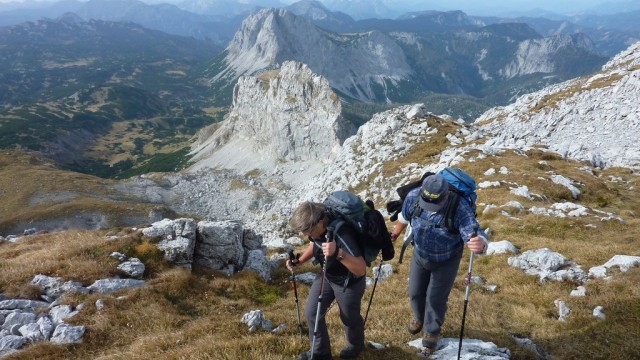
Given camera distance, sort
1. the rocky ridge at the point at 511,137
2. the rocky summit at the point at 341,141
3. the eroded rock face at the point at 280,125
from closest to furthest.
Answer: the rocky ridge at the point at 511,137, the rocky summit at the point at 341,141, the eroded rock face at the point at 280,125

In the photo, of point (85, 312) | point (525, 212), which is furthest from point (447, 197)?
point (525, 212)

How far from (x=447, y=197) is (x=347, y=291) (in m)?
2.72

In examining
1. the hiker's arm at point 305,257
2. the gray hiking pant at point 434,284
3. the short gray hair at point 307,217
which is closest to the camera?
the short gray hair at point 307,217

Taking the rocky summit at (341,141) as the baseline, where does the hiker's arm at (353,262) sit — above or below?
above

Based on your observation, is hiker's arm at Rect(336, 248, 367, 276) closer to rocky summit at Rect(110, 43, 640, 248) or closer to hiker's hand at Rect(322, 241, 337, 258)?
hiker's hand at Rect(322, 241, 337, 258)

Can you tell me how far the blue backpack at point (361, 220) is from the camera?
6.69 metres

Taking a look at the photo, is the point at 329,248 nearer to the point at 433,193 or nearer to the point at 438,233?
the point at 433,193

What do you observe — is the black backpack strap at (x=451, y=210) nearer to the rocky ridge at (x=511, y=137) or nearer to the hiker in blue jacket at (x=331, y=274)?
the hiker in blue jacket at (x=331, y=274)

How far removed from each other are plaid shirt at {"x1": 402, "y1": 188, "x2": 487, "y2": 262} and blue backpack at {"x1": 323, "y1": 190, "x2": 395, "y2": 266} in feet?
4.07

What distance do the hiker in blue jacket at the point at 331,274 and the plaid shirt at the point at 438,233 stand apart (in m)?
1.64

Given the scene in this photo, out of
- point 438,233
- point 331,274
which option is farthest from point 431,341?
point 331,274

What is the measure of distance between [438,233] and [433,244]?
0.27 m

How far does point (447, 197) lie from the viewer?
7.49m

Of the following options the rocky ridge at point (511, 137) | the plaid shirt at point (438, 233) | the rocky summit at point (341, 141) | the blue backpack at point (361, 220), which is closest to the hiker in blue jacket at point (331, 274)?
the blue backpack at point (361, 220)
